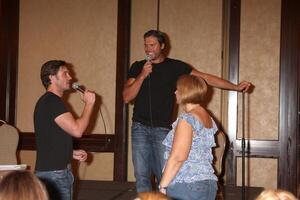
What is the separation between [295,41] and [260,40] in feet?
1.39

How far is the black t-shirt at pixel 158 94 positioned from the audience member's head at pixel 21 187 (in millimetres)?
2299

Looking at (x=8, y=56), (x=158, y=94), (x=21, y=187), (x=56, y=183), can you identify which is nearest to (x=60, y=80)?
(x=56, y=183)

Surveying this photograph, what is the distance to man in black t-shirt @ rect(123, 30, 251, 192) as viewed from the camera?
152 inches

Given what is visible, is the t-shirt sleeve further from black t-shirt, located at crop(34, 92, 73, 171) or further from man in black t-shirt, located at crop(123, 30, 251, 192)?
black t-shirt, located at crop(34, 92, 73, 171)

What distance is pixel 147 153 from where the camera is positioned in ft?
12.6

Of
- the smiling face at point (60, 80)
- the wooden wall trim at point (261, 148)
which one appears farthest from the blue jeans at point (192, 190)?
the wooden wall trim at point (261, 148)

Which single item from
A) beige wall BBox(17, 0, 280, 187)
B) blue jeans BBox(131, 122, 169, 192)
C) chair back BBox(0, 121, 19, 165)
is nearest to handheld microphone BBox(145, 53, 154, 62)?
blue jeans BBox(131, 122, 169, 192)

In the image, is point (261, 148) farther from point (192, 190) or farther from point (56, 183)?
point (56, 183)

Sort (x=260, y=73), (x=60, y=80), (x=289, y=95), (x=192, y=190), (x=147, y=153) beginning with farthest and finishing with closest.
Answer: (x=260, y=73), (x=289, y=95), (x=147, y=153), (x=60, y=80), (x=192, y=190)

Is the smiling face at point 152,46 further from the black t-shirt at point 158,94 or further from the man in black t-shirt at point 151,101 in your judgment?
the black t-shirt at point 158,94

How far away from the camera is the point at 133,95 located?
398 centimetres

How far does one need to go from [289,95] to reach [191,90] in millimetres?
3345

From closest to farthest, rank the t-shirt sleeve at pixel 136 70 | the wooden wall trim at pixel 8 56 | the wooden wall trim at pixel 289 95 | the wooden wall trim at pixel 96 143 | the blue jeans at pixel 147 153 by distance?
the blue jeans at pixel 147 153 < the t-shirt sleeve at pixel 136 70 < the wooden wall trim at pixel 289 95 < the wooden wall trim at pixel 96 143 < the wooden wall trim at pixel 8 56

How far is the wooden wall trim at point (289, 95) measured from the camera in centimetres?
594
